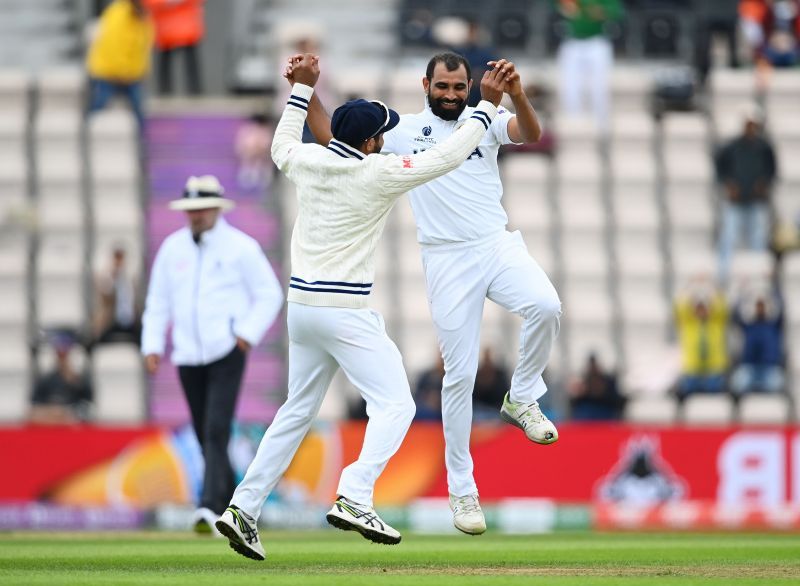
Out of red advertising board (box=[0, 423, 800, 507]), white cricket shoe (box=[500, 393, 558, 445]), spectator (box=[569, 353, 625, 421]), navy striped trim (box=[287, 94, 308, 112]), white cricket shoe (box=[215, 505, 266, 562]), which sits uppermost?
navy striped trim (box=[287, 94, 308, 112])

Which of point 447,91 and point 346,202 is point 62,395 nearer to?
point 447,91

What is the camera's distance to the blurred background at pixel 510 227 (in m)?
15.1

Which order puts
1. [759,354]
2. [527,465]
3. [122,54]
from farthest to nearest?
1. [122,54]
2. [759,354]
3. [527,465]

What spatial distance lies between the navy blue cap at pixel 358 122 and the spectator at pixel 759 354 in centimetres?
958

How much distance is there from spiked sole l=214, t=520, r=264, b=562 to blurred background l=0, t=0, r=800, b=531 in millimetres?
5853

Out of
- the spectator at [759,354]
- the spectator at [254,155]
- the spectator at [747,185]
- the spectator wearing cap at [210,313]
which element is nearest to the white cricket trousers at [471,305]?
the spectator wearing cap at [210,313]

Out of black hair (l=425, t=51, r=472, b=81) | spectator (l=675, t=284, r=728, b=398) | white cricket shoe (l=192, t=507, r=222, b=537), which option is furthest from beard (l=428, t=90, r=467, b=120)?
spectator (l=675, t=284, r=728, b=398)

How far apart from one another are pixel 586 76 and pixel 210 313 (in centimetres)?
994

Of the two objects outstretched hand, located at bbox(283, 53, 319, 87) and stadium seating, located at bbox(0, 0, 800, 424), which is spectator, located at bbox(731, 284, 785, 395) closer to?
stadium seating, located at bbox(0, 0, 800, 424)

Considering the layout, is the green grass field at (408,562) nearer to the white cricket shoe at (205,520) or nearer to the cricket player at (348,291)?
the white cricket shoe at (205,520)

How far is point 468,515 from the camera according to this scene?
31.1 feet

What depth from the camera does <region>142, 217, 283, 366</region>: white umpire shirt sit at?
11.3m

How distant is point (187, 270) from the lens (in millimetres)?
11469

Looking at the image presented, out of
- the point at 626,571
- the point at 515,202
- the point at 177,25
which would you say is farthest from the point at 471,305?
the point at 177,25
